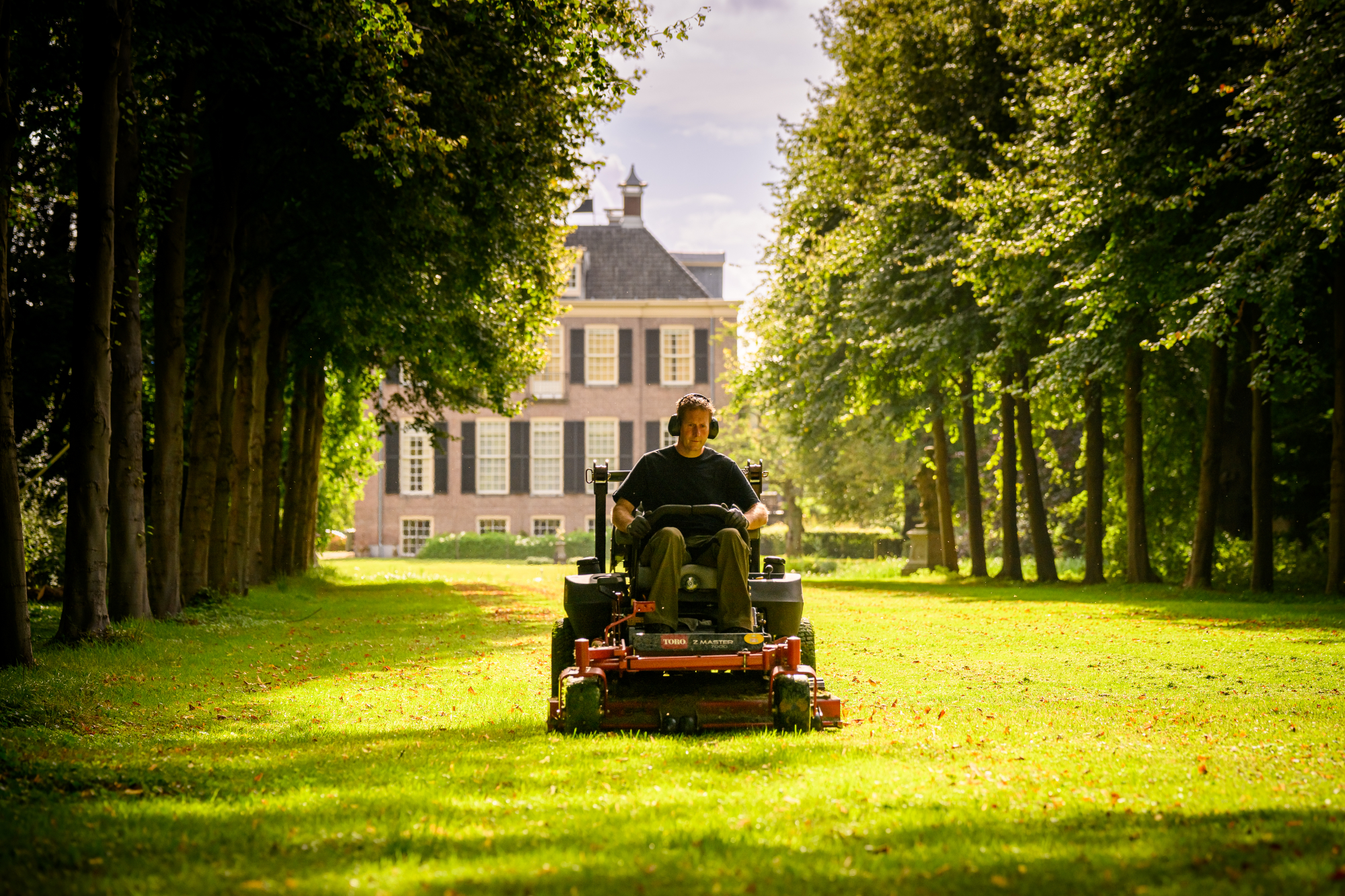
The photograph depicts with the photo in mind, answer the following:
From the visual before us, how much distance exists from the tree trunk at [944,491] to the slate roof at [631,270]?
28359mm

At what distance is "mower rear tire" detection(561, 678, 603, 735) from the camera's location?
23.1 ft

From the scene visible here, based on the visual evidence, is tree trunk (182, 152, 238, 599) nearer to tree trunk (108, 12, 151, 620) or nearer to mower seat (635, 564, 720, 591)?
tree trunk (108, 12, 151, 620)

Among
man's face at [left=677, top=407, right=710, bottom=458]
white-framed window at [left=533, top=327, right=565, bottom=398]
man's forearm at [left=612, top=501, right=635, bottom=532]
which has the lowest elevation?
man's forearm at [left=612, top=501, right=635, bottom=532]

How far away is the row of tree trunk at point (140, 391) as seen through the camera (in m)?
11.3

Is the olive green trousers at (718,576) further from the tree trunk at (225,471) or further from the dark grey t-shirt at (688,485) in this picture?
the tree trunk at (225,471)

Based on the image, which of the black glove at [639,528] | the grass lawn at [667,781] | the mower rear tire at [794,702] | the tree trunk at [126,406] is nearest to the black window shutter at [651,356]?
the tree trunk at [126,406]

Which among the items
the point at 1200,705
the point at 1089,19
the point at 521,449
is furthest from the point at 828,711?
the point at 521,449

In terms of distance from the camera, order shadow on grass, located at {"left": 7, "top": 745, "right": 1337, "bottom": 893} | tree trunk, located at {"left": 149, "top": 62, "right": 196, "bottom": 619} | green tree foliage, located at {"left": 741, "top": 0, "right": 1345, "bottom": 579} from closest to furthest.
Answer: shadow on grass, located at {"left": 7, "top": 745, "right": 1337, "bottom": 893}
tree trunk, located at {"left": 149, "top": 62, "right": 196, "bottom": 619}
green tree foliage, located at {"left": 741, "top": 0, "right": 1345, "bottom": 579}

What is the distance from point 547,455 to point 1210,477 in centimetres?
4109

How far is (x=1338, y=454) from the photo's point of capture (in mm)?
17828

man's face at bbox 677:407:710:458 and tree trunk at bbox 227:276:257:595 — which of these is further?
tree trunk at bbox 227:276:257:595

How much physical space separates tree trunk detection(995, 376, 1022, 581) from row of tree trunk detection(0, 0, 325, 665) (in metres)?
13.8

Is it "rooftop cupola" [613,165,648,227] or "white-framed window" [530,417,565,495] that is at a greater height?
"rooftop cupola" [613,165,648,227]

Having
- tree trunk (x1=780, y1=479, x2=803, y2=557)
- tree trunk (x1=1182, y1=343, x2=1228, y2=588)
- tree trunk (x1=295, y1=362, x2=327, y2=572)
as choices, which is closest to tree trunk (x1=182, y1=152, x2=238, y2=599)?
tree trunk (x1=295, y1=362, x2=327, y2=572)
